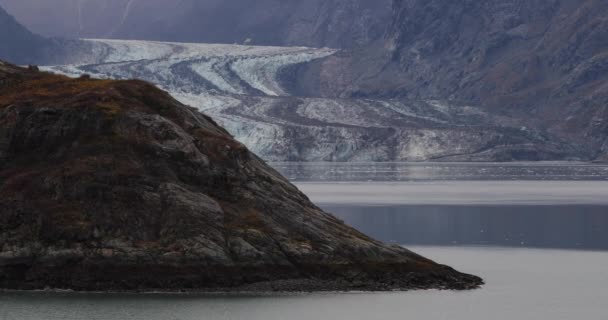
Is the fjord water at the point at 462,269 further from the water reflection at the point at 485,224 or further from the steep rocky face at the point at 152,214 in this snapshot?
the steep rocky face at the point at 152,214

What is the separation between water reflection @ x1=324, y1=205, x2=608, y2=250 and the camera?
281 feet

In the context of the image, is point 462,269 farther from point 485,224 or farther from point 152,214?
point 485,224

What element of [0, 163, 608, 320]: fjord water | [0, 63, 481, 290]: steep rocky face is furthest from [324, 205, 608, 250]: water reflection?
[0, 63, 481, 290]: steep rocky face

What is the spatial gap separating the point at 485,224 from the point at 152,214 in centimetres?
4270

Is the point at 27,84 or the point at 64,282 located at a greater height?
the point at 27,84

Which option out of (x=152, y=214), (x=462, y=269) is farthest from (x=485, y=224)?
(x=152, y=214)

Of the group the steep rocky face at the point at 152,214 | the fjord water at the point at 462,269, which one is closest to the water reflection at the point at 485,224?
the fjord water at the point at 462,269

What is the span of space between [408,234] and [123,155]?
3007 centimetres

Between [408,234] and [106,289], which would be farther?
[408,234]

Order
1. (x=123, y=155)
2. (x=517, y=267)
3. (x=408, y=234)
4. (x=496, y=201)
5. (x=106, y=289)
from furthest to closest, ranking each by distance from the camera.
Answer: (x=496, y=201), (x=408, y=234), (x=517, y=267), (x=123, y=155), (x=106, y=289)

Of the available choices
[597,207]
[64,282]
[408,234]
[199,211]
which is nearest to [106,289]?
[64,282]

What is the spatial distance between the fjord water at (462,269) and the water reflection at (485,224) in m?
0.08

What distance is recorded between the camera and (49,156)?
66562 mm

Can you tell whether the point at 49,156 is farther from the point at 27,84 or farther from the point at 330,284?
the point at 330,284
